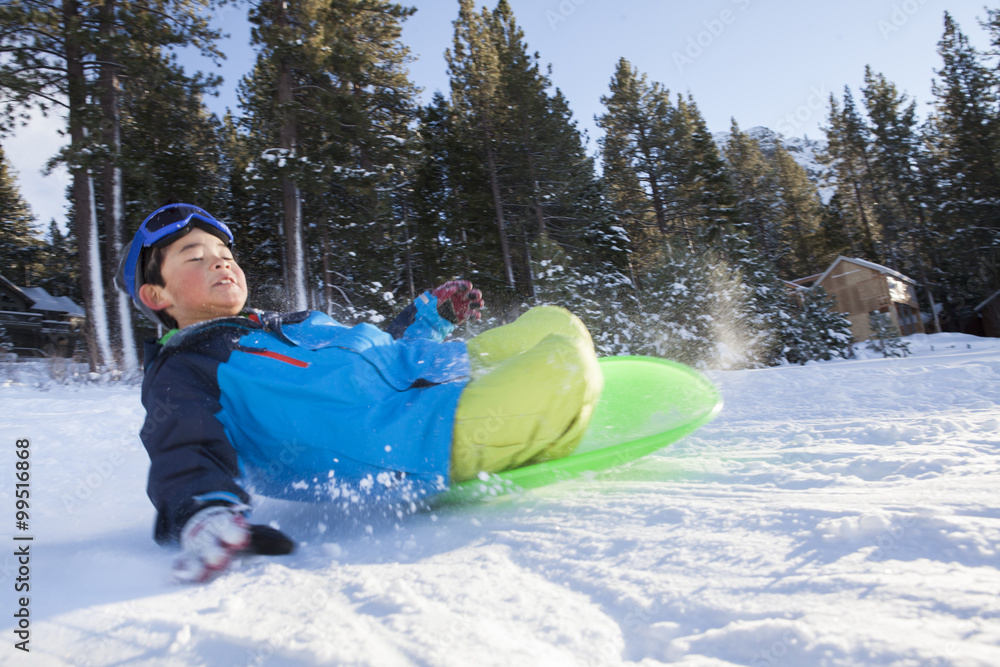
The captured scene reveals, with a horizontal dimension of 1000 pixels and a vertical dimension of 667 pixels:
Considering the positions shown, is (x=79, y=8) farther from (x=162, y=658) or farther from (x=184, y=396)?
(x=162, y=658)

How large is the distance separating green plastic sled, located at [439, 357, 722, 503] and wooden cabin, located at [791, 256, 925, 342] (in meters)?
30.1

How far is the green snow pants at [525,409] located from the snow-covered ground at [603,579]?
0.46ft

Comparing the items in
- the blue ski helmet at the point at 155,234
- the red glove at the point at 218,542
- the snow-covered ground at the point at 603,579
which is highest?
the blue ski helmet at the point at 155,234

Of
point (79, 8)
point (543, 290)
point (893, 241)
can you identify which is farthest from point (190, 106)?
point (893, 241)

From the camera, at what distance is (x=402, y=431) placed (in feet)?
5.43

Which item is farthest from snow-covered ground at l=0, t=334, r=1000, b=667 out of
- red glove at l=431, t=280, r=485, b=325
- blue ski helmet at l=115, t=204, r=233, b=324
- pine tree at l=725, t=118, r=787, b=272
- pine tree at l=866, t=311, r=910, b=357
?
pine tree at l=725, t=118, r=787, b=272

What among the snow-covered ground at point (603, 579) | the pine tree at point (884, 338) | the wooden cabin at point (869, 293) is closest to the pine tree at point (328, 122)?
the snow-covered ground at point (603, 579)

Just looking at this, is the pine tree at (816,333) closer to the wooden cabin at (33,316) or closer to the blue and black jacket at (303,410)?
the blue and black jacket at (303,410)

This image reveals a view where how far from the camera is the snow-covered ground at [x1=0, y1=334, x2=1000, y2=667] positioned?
724 millimetres

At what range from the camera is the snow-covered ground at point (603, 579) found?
0.72 meters

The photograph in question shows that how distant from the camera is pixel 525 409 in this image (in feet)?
5.46

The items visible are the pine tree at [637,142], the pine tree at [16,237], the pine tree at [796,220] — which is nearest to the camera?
the pine tree at [637,142]

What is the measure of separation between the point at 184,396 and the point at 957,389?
4132mm

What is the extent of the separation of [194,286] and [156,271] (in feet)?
0.56
